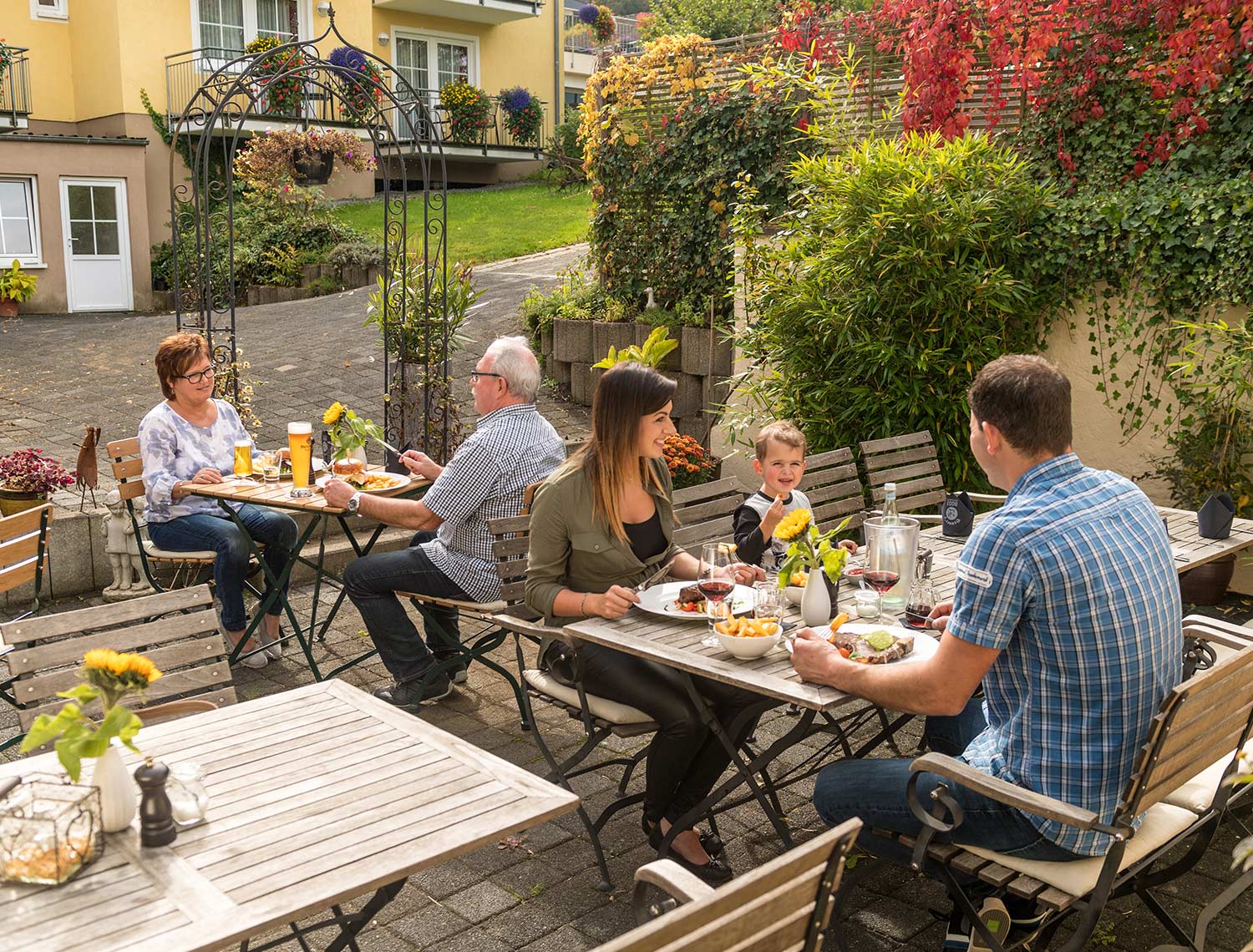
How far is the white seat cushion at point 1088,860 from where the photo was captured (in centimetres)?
256

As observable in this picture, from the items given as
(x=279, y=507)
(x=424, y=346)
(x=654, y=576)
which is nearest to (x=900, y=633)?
(x=654, y=576)

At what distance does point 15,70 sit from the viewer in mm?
18578

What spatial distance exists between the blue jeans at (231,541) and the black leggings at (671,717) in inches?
92.0

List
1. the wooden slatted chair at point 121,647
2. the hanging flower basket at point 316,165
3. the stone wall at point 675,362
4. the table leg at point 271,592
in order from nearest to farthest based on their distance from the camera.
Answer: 1. the wooden slatted chair at point 121,647
2. the table leg at point 271,592
3. the stone wall at point 675,362
4. the hanging flower basket at point 316,165

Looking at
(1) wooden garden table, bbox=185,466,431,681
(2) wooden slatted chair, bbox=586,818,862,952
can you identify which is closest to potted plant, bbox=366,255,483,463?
(1) wooden garden table, bbox=185,466,431,681

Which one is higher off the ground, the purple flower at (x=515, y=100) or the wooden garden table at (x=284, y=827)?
the purple flower at (x=515, y=100)

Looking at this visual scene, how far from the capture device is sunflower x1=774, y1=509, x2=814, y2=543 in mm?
3256

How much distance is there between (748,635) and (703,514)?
1.39 metres

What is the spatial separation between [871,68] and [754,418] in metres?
2.85

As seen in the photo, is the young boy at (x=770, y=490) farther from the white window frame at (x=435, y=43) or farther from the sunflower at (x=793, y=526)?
the white window frame at (x=435, y=43)

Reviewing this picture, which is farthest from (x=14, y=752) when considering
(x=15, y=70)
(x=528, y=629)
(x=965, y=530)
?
(x=15, y=70)

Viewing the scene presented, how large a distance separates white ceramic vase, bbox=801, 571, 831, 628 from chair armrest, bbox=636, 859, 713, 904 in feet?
4.53

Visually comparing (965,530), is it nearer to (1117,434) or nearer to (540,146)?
(1117,434)

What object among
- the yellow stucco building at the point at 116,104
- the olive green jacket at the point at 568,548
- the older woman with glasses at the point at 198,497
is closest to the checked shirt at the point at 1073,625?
the olive green jacket at the point at 568,548
